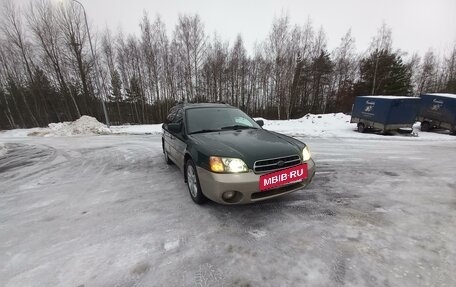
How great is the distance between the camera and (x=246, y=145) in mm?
3346

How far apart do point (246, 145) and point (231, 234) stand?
121 cm

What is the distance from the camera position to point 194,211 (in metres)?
3.58

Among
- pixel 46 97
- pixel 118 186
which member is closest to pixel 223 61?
pixel 46 97

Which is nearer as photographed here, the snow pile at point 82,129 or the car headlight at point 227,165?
the car headlight at point 227,165

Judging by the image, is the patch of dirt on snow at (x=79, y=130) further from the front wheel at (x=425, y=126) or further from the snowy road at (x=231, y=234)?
the front wheel at (x=425, y=126)

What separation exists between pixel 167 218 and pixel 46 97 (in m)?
34.4

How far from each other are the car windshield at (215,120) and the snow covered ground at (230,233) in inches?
49.6

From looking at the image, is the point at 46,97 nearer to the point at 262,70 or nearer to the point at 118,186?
the point at 262,70

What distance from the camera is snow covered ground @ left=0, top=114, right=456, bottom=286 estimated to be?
7.45ft

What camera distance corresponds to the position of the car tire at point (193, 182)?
142 inches

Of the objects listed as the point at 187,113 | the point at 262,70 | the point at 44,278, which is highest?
the point at 262,70

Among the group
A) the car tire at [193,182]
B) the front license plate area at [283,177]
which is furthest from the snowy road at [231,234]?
the front license plate area at [283,177]

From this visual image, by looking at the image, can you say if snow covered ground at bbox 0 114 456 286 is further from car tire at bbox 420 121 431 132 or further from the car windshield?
car tire at bbox 420 121 431 132

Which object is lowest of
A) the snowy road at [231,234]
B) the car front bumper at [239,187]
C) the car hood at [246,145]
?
the snowy road at [231,234]
